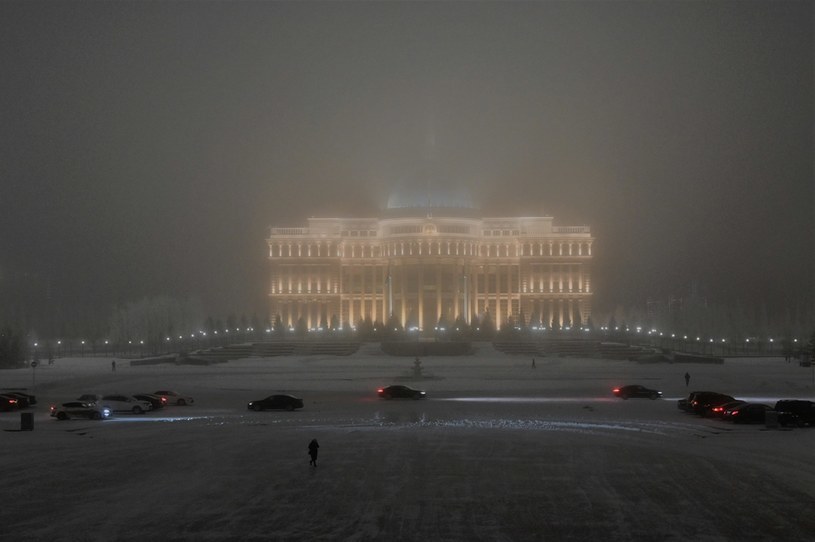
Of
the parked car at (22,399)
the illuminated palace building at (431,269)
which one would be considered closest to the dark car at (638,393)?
the parked car at (22,399)

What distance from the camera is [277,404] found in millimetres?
42875

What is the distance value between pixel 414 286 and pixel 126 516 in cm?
10726

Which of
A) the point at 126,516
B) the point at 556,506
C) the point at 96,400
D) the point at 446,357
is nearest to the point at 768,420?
the point at 556,506

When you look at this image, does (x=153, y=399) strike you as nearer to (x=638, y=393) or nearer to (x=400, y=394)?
(x=400, y=394)

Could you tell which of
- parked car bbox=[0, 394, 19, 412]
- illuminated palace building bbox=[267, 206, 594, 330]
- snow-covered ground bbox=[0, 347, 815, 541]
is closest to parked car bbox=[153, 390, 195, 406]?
snow-covered ground bbox=[0, 347, 815, 541]

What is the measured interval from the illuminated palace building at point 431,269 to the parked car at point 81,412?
86.0 metres

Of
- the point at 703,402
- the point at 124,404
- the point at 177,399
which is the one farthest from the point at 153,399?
the point at 703,402

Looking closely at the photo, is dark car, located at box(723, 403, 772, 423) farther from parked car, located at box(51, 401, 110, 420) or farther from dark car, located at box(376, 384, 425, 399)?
parked car, located at box(51, 401, 110, 420)

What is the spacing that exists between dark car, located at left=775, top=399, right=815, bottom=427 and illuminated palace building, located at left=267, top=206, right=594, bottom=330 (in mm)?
89328

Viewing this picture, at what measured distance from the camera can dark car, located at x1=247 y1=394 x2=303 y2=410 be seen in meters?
42.8

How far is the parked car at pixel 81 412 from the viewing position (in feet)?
132

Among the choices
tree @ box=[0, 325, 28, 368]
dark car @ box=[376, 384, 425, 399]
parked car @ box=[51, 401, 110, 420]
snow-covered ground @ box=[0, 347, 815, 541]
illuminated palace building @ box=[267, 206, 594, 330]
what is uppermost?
illuminated palace building @ box=[267, 206, 594, 330]

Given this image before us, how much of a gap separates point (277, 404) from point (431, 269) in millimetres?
86458

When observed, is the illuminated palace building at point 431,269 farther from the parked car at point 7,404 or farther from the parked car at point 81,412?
the parked car at point 81,412
